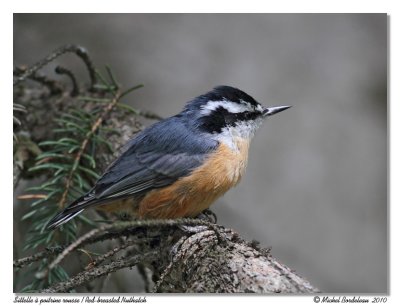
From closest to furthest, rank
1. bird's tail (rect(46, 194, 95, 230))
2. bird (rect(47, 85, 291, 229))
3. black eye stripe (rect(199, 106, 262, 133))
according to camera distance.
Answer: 1. bird's tail (rect(46, 194, 95, 230))
2. bird (rect(47, 85, 291, 229))
3. black eye stripe (rect(199, 106, 262, 133))

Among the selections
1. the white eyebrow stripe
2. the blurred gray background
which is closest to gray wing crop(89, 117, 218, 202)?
the white eyebrow stripe

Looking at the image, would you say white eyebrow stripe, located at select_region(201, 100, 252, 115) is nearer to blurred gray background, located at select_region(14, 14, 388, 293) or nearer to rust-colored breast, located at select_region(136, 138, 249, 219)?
rust-colored breast, located at select_region(136, 138, 249, 219)

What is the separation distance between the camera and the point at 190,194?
2.25 meters

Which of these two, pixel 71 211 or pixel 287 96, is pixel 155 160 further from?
pixel 287 96

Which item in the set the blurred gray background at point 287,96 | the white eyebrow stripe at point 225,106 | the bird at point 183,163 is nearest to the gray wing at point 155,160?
the bird at point 183,163

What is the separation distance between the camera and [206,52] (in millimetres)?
3570

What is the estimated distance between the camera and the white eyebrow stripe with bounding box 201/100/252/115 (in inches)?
98.7

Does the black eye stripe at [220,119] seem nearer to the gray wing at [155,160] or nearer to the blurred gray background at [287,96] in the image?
the gray wing at [155,160]

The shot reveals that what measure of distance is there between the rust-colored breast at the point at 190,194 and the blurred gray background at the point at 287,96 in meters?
0.78

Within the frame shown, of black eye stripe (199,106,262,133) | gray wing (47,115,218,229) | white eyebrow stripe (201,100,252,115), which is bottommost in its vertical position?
gray wing (47,115,218,229)

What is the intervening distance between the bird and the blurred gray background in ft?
2.17

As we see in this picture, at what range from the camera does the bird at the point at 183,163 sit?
226 centimetres

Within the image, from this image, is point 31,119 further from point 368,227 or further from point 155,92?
point 368,227
